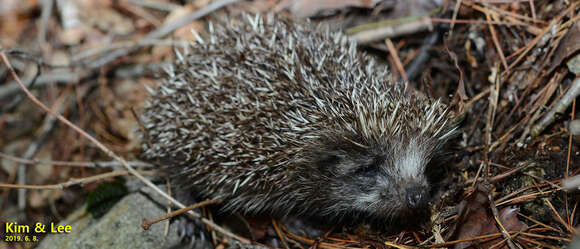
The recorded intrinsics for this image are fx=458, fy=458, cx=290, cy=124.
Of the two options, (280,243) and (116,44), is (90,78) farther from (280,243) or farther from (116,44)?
(280,243)

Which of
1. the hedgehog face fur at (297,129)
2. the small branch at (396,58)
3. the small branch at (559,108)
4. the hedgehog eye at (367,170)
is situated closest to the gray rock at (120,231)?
the hedgehog face fur at (297,129)

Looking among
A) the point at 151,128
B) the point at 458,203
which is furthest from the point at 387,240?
the point at 151,128

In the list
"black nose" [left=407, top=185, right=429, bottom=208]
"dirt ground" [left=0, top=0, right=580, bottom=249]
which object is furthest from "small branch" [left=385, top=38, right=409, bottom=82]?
"black nose" [left=407, top=185, right=429, bottom=208]

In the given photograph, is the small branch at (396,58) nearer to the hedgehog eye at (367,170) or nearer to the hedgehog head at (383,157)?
the hedgehog head at (383,157)

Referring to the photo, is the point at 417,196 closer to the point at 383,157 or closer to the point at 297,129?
the point at 383,157

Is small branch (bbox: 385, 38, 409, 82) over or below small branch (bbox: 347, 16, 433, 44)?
below

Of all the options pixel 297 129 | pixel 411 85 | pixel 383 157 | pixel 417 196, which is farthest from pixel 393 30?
pixel 417 196

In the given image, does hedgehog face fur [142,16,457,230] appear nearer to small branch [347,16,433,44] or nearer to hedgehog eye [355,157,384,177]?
hedgehog eye [355,157,384,177]
